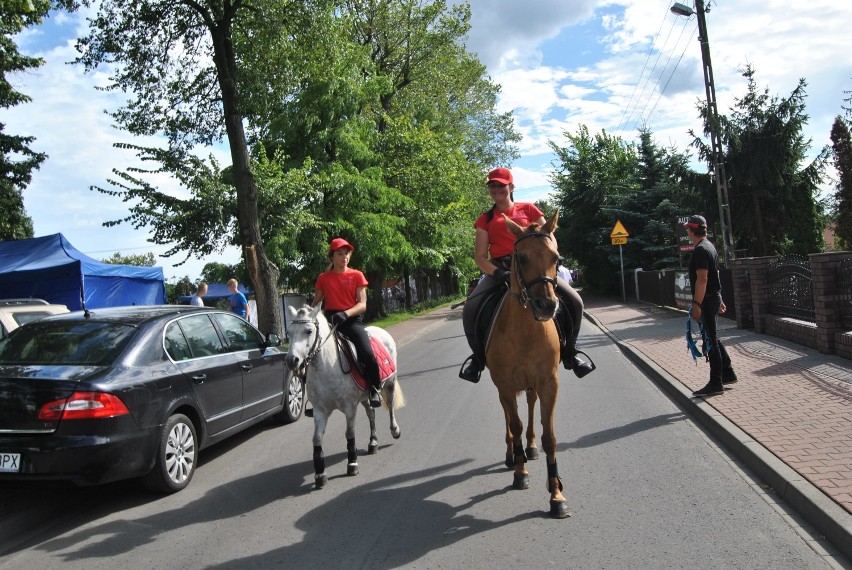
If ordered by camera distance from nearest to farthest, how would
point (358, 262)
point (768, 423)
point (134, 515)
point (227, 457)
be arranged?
point (134, 515)
point (768, 423)
point (227, 457)
point (358, 262)

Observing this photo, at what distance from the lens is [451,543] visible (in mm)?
4238

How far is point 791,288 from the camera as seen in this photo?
1166cm

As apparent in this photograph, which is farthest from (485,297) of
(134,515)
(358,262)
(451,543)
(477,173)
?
(477,173)

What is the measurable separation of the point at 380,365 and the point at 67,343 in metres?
2.96

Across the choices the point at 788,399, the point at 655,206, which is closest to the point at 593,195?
the point at 655,206

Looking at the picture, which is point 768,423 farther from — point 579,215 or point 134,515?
point 579,215

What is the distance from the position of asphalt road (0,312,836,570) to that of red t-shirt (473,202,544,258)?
6.75 ft

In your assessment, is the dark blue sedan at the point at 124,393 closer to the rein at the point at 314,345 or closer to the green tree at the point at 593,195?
the rein at the point at 314,345

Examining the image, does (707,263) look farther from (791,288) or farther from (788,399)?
(791,288)

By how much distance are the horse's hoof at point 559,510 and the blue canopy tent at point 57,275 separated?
14.9 m

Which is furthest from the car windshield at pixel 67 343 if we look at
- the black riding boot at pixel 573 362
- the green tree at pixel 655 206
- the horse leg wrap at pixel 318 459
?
the green tree at pixel 655 206

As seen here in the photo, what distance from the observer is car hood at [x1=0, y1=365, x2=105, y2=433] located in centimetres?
492

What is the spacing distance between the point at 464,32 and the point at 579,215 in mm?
11612

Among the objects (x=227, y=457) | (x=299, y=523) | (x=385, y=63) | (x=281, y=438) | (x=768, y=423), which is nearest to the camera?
(x=299, y=523)
